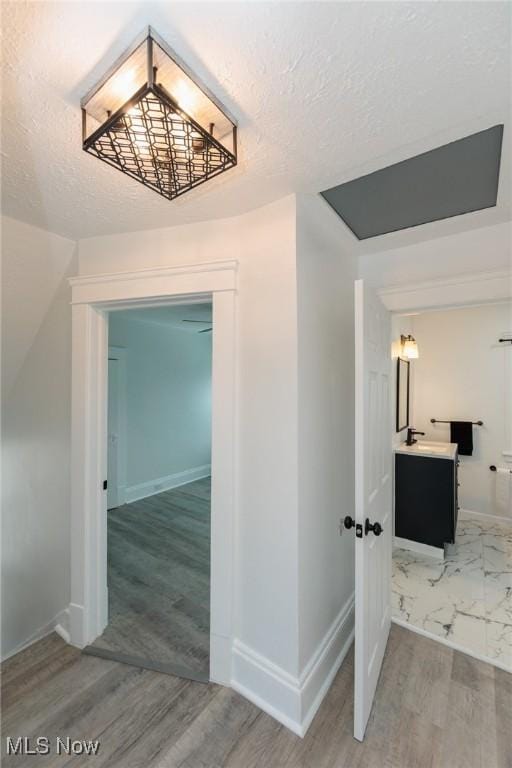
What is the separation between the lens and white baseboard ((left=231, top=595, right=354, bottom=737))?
58.9 inches

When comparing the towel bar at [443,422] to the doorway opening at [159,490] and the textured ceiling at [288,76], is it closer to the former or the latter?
the doorway opening at [159,490]

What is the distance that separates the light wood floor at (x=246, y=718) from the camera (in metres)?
1.37

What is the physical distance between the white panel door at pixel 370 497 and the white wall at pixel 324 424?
0.22m

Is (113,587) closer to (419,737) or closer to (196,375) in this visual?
(419,737)

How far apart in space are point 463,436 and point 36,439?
13.5 feet

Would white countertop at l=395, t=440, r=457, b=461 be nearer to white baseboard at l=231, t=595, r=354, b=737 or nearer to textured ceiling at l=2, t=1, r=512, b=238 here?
white baseboard at l=231, t=595, r=354, b=737

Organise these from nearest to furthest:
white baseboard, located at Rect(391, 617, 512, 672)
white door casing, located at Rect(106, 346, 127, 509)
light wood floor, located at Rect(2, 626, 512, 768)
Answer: light wood floor, located at Rect(2, 626, 512, 768), white baseboard, located at Rect(391, 617, 512, 672), white door casing, located at Rect(106, 346, 127, 509)

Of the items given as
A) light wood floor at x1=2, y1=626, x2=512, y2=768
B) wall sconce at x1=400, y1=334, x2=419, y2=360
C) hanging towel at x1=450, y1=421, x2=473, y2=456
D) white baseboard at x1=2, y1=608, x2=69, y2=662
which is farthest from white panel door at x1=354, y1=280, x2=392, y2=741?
hanging towel at x1=450, y1=421, x2=473, y2=456

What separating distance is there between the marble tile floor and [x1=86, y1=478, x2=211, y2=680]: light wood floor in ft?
4.48

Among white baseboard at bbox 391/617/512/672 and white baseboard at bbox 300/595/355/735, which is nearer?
white baseboard at bbox 300/595/355/735

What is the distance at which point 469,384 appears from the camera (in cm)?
388

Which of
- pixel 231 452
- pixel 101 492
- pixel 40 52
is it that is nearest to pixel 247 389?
pixel 231 452

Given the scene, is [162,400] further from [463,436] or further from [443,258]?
[443,258]

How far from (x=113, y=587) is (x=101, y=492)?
1.04 meters
